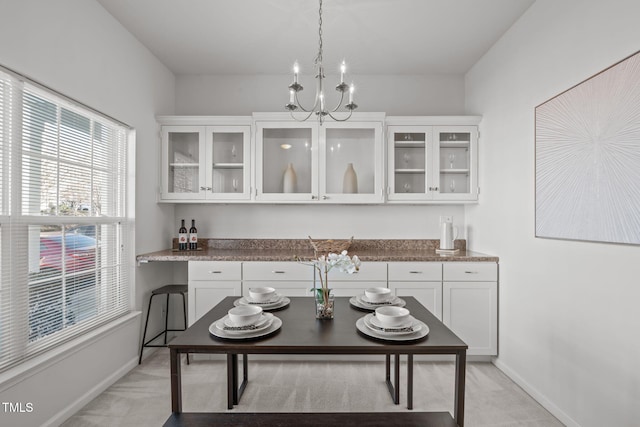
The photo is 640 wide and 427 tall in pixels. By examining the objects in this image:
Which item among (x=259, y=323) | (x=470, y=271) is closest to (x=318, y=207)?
(x=470, y=271)

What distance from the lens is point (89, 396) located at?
2.17 m

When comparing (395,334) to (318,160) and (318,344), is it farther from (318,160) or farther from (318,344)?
(318,160)

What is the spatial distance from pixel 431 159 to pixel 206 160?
2.19 metres

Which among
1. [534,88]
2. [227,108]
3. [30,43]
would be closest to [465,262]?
[534,88]

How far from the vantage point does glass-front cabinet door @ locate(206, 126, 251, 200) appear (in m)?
3.12

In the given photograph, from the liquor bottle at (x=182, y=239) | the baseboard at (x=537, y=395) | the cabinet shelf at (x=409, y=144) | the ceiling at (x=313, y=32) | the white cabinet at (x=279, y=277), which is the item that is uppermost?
the ceiling at (x=313, y=32)

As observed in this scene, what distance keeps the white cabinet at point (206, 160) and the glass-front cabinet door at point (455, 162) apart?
1847 mm

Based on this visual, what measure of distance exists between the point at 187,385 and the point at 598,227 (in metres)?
2.84

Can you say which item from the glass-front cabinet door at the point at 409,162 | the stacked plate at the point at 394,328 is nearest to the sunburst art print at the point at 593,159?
the glass-front cabinet door at the point at 409,162

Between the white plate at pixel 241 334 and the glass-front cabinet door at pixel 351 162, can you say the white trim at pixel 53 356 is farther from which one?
the glass-front cabinet door at pixel 351 162

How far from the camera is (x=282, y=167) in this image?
123 inches

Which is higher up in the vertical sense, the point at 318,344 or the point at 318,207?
the point at 318,207

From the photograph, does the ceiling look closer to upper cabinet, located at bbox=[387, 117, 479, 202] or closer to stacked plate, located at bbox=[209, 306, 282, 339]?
upper cabinet, located at bbox=[387, 117, 479, 202]

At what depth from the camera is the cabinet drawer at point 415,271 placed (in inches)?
109
